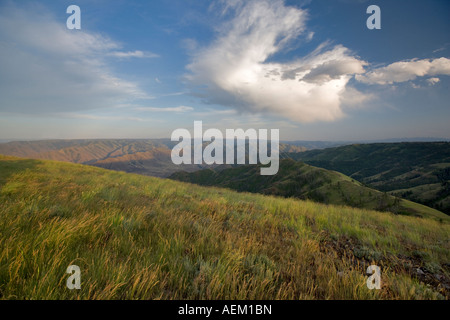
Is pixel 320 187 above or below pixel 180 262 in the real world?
below

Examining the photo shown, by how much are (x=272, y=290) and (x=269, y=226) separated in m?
3.07

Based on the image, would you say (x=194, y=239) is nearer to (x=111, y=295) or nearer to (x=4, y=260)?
(x=111, y=295)

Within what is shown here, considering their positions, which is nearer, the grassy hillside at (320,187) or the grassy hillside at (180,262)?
the grassy hillside at (180,262)

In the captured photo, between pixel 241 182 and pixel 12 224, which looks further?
pixel 241 182

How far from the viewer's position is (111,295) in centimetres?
180

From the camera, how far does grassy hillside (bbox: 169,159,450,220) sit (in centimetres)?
4993

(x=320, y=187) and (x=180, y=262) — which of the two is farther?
(x=320, y=187)

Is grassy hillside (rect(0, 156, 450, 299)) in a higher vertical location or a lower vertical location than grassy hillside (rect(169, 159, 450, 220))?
higher

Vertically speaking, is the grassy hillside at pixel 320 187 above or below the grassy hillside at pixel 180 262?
below

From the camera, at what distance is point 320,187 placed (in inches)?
3226

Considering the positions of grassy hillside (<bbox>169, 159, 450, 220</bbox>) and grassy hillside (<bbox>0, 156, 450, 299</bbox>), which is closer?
grassy hillside (<bbox>0, 156, 450, 299</bbox>)

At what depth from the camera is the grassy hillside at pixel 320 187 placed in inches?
1966
